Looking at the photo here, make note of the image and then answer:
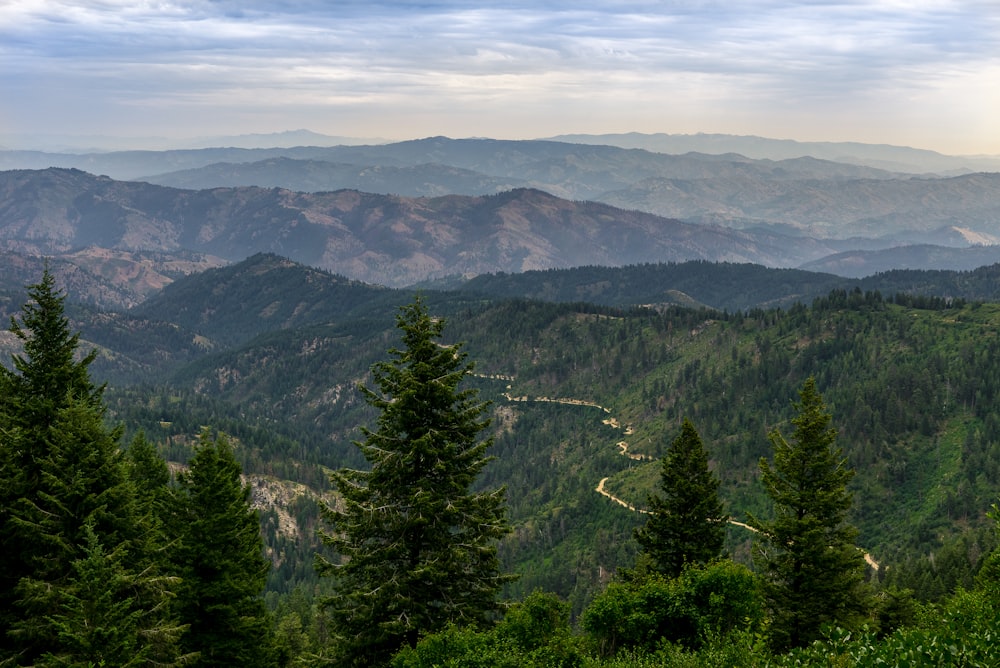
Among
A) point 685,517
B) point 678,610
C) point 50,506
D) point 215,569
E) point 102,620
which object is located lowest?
point 678,610

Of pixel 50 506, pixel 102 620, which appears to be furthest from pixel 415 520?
pixel 50 506

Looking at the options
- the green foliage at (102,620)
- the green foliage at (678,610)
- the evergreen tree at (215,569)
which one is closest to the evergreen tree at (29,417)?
the green foliage at (102,620)

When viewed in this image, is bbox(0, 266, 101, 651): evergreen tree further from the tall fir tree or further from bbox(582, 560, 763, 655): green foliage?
bbox(582, 560, 763, 655): green foliage

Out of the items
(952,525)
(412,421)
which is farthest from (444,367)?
(952,525)

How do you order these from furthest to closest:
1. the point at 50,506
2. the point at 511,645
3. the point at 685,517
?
the point at 685,517 < the point at 50,506 < the point at 511,645

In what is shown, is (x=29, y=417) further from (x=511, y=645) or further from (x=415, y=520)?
(x=511, y=645)

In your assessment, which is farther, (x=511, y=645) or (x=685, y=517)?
(x=685, y=517)

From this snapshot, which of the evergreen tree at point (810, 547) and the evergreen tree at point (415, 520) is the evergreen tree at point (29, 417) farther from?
the evergreen tree at point (810, 547)
